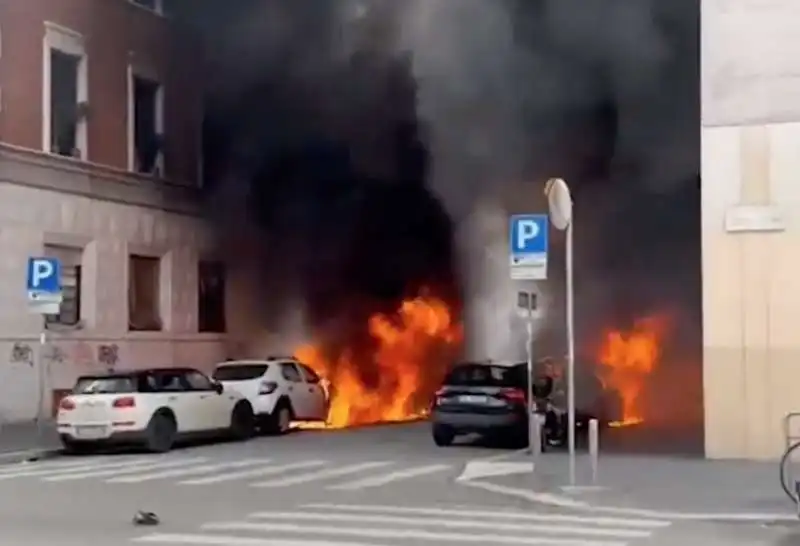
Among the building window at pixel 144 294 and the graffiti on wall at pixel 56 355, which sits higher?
the building window at pixel 144 294

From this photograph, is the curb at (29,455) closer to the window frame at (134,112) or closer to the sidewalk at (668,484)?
the sidewalk at (668,484)

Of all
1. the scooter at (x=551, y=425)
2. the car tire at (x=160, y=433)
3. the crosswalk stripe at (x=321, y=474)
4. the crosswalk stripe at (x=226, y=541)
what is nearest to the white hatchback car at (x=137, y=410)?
the car tire at (x=160, y=433)

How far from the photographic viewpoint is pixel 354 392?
36531 mm

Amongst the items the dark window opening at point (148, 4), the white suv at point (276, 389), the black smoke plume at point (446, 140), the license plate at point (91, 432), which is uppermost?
the dark window opening at point (148, 4)

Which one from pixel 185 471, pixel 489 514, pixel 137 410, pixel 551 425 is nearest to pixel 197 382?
pixel 137 410

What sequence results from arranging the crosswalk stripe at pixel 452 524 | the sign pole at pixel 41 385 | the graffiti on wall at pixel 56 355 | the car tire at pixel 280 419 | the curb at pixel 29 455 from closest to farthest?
the crosswalk stripe at pixel 452 524 → the curb at pixel 29 455 → the sign pole at pixel 41 385 → the car tire at pixel 280 419 → the graffiti on wall at pixel 56 355

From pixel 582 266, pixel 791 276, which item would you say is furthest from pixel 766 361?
pixel 582 266

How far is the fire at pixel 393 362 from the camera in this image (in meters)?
36.5

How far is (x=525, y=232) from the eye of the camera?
55.7 ft

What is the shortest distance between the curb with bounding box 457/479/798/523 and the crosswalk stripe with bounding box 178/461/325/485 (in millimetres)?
3548

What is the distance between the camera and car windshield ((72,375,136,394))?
22.3 m

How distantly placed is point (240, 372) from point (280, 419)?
3.95 ft

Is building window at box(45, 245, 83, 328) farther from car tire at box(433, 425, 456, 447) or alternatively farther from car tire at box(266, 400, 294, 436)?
car tire at box(433, 425, 456, 447)

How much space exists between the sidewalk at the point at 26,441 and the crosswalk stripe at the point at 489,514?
8.50 meters
